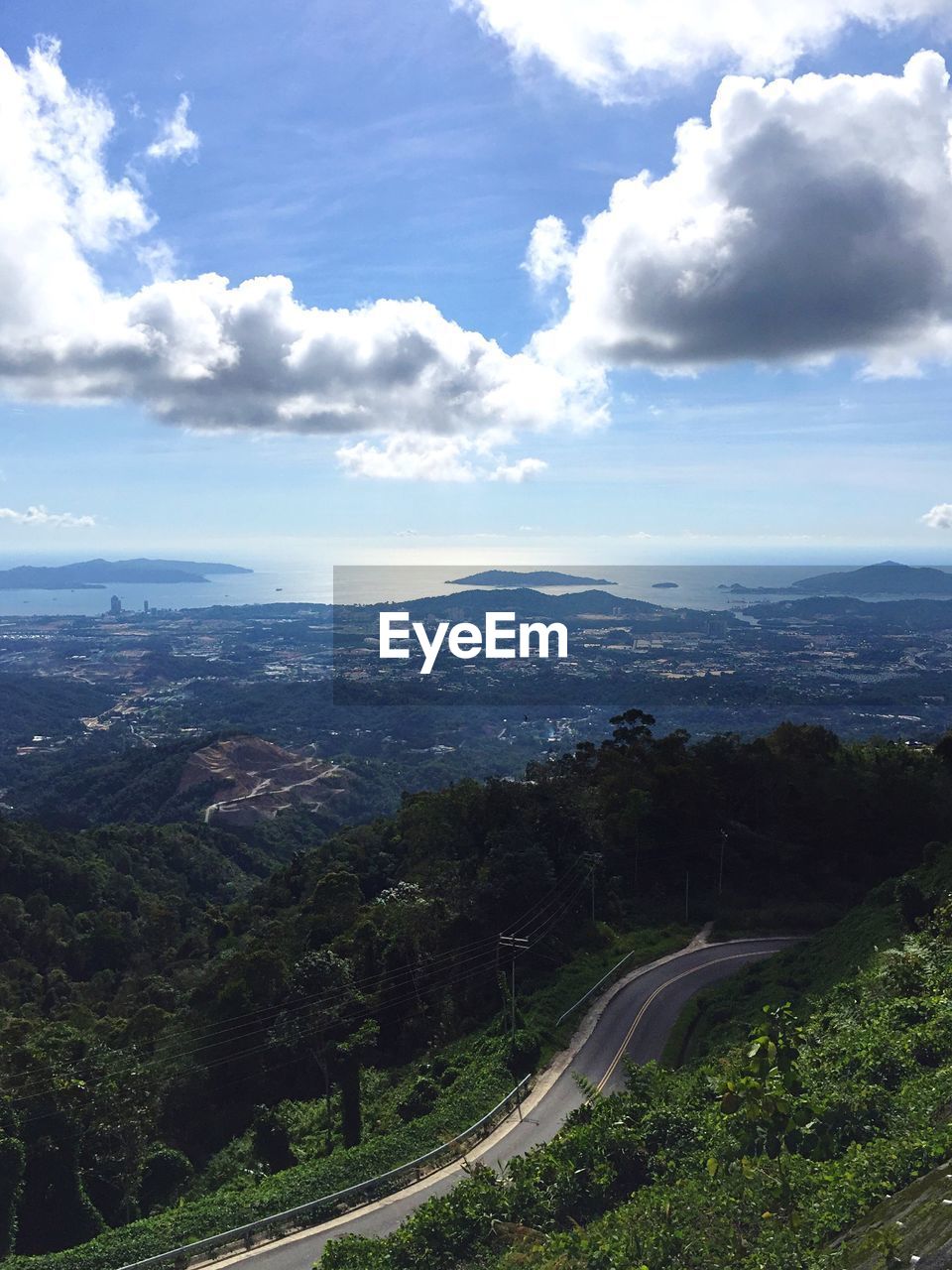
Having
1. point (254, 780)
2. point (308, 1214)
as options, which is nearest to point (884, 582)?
point (254, 780)

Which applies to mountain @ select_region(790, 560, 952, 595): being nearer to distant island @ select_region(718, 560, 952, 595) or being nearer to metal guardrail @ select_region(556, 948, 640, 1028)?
distant island @ select_region(718, 560, 952, 595)

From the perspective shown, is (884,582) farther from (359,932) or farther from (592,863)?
(359,932)

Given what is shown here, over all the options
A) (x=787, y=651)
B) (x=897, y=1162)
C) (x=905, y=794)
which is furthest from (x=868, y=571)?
(x=897, y=1162)

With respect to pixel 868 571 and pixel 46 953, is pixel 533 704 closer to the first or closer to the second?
pixel 46 953

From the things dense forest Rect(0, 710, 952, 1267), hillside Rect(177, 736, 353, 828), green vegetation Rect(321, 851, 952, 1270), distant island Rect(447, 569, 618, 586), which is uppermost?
distant island Rect(447, 569, 618, 586)

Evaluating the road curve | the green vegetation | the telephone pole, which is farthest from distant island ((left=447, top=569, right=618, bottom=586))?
the green vegetation

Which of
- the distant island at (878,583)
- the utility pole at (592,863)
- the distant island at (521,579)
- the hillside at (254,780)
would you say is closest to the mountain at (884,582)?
the distant island at (878,583)
